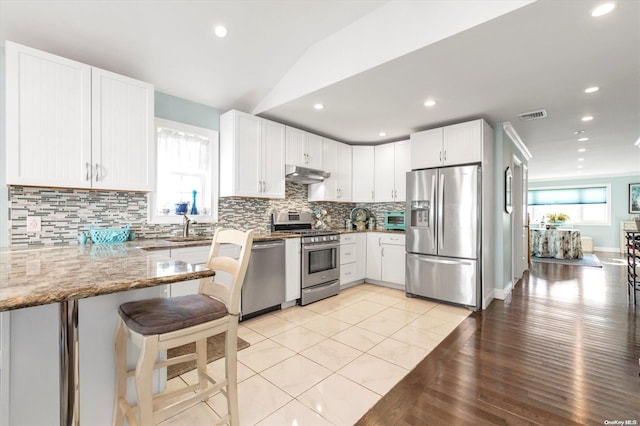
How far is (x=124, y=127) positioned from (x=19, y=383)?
202 cm

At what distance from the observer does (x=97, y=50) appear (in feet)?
8.02

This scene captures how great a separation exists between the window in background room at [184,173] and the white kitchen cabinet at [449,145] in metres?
2.78

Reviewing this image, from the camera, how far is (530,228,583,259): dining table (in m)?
7.38

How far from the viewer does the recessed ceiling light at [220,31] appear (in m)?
2.52

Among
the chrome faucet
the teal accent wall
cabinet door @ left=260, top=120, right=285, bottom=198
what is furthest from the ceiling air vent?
the chrome faucet

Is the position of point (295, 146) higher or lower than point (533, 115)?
lower

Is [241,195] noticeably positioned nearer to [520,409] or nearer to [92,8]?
[92,8]

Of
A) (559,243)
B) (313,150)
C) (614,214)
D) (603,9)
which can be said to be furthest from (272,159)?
(614,214)

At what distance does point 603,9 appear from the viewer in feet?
5.83

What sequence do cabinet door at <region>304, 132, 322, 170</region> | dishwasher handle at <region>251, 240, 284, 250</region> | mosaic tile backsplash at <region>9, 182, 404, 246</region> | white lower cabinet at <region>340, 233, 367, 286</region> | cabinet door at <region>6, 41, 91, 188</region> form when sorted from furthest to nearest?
white lower cabinet at <region>340, 233, 367, 286</region>, cabinet door at <region>304, 132, 322, 170</region>, dishwasher handle at <region>251, 240, 284, 250</region>, mosaic tile backsplash at <region>9, 182, 404, 246</region>, cabinet door at <region>6, 41, 91, 188</region>

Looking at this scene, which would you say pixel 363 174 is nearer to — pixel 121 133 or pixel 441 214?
pixel 441 214

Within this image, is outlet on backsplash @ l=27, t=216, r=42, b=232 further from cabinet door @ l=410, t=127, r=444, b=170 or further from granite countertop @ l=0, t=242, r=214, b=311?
cabinet door @ l=410, t=127, r=444, b=170

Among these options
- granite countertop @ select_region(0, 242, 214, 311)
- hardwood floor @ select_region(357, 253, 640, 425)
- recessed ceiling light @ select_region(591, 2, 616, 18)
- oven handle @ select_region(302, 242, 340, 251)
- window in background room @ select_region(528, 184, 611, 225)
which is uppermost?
recessed ceiling light @ select_region(591, 2, 616, 18)

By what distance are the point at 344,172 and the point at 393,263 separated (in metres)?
1.73
